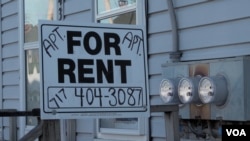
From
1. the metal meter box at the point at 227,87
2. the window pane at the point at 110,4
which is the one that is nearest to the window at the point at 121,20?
the window pane at the point at 110,4

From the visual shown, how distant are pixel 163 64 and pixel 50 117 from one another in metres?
1.60

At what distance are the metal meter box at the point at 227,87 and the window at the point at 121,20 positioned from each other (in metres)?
0.95

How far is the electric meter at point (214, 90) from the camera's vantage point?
3.68 m

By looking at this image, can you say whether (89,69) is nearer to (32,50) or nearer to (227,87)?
(227,87)

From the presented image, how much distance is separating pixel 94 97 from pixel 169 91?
1045mm

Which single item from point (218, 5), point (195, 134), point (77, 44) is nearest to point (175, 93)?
point (195, 134)

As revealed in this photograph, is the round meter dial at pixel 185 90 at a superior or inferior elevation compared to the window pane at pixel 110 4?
inferior

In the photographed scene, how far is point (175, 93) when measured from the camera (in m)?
4.04

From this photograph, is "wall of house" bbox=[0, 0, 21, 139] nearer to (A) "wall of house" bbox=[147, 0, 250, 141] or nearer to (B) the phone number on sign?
(A) "wall of house" bbox=[147, 0, 250, 141]

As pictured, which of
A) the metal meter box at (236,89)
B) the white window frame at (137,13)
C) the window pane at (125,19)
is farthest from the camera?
the window pane at (125,19)

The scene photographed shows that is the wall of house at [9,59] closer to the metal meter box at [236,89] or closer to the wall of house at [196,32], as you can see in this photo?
the wall of house at [196,32]

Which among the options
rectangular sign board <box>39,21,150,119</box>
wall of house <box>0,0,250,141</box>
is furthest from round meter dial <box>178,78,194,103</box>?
rectangular sign board <box>39,21,150,119</box>

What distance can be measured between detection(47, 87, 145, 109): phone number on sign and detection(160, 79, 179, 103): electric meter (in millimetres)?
779

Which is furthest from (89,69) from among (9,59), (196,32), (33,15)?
(9,59)
